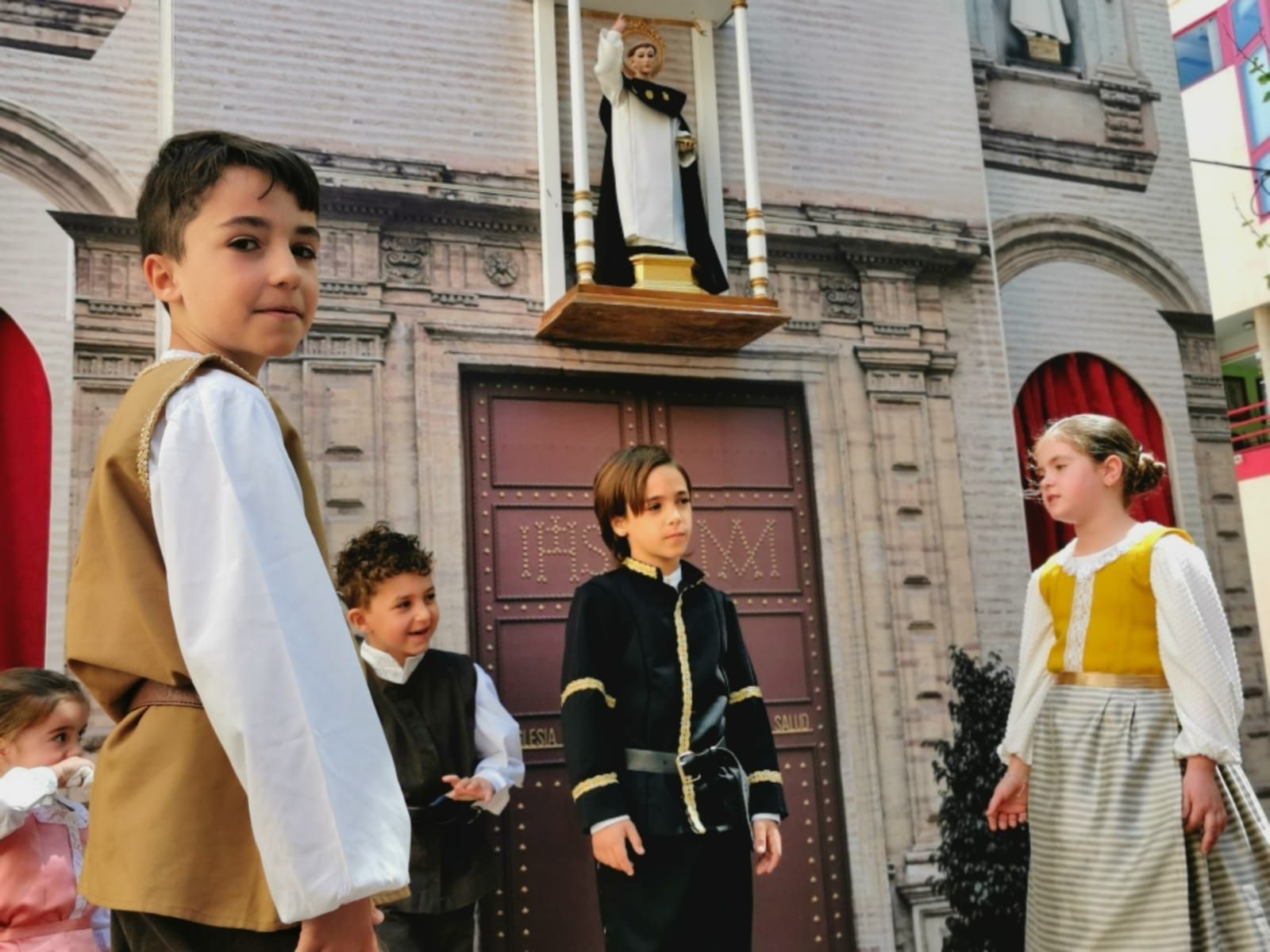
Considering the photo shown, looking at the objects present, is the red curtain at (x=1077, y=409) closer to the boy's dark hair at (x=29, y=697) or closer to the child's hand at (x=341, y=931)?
the boy's dark hair at (x=29, y=697)

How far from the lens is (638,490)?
335cm

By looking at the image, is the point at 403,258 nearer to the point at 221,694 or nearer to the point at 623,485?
the point at 623,485

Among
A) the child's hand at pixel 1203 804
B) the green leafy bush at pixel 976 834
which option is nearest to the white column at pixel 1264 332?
the green leafy bush at pixel 976 834

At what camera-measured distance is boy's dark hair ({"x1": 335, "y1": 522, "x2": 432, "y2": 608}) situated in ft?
11.8

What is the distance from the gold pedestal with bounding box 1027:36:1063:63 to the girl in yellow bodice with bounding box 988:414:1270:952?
2.93 m

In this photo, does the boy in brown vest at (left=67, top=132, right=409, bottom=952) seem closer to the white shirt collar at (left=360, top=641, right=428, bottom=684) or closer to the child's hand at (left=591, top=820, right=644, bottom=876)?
the child's hand at (left=591, top=820, right=644, bottom=876)

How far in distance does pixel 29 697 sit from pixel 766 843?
178cm

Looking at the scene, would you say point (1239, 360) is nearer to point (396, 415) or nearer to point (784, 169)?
point (784, 169)

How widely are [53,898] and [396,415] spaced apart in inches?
82.8

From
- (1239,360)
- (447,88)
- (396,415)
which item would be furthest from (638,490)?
(1239,360)

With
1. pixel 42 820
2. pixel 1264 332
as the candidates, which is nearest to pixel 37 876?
pixel 42 820

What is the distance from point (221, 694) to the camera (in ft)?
4.45

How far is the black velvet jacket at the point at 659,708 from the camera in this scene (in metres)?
3.13

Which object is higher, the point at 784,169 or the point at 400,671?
the point at 784,169
